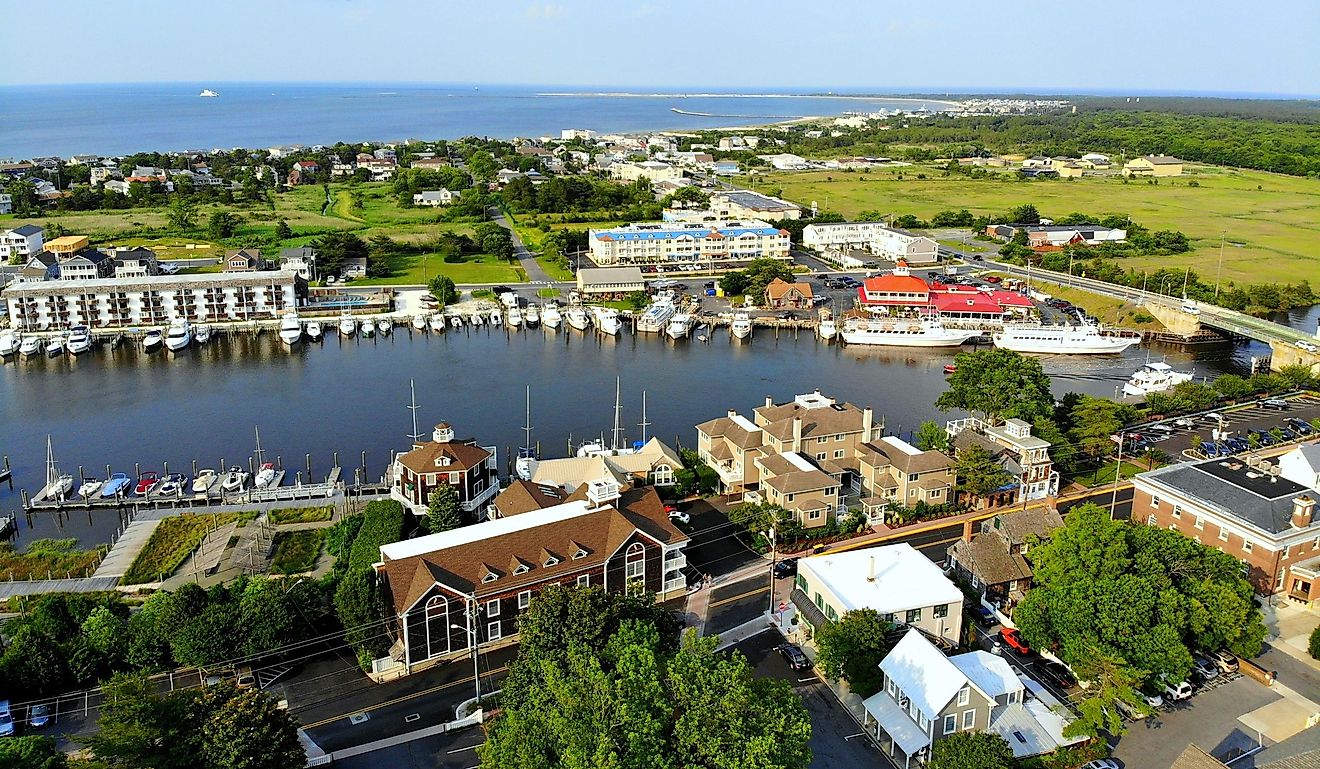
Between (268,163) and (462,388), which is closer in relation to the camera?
(462,388)

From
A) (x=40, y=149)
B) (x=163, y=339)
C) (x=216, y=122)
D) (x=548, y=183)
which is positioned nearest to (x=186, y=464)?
(x=163, y=339)

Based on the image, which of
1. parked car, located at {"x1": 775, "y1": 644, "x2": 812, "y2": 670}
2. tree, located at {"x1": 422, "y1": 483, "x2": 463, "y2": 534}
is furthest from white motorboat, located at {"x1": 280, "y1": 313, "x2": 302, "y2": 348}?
parked car, located at {"x1": 775, "y1": 644, "x2": 812, "y2": 670}

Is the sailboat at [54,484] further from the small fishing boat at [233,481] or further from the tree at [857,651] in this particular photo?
the tree at [857,651]

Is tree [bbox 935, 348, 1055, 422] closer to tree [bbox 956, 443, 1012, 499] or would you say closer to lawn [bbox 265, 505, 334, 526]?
tree [bbox 956, 443, 1012, 499]

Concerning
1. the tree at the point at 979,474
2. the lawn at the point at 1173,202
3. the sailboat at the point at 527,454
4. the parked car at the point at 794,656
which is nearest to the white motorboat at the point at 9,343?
the sailboat at the point at 527,454

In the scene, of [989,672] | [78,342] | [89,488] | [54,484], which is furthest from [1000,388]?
[78,342]

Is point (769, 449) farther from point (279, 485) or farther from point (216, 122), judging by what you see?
point (216, 122)

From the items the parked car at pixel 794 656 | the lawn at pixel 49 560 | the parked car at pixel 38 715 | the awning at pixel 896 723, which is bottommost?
the lawn at pixel 49 560
